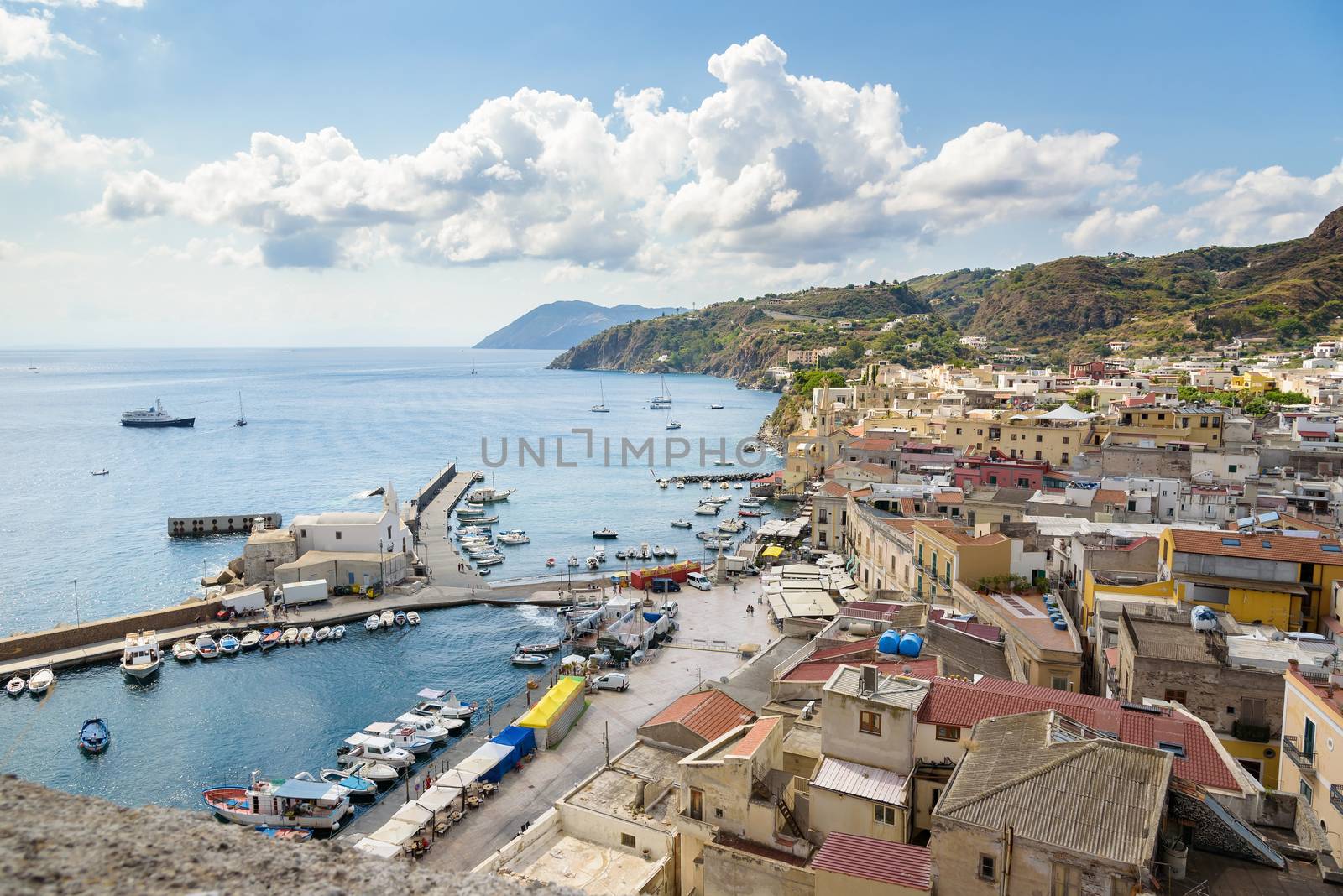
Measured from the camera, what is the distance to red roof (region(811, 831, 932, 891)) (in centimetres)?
909

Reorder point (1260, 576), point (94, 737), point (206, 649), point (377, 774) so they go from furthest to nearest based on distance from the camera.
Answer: point (206, 649) < point (94, 737) < point (377, 774) < point (1260, 576)

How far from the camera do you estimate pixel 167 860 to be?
3.08 metres

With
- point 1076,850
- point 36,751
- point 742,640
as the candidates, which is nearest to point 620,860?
point 1076,850

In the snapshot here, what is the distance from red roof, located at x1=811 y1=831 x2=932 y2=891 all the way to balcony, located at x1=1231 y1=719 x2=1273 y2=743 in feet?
29.1

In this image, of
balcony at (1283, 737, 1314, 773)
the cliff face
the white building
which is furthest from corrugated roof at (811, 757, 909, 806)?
the white building

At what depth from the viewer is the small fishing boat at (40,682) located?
28359 millimetres

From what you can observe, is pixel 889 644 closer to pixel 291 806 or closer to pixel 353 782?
pixel 353 782

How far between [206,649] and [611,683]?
17301mm

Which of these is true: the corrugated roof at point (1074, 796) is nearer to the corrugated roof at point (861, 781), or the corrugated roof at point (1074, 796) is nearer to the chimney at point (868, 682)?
the corrugated roof at point (861, 781)

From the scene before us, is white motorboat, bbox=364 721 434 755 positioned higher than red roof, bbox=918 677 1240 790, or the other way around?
red roof, bbox=918 677 1240 790

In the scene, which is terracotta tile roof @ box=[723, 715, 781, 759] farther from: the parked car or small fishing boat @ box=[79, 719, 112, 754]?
small fishing boat @ box=[79, 719, 112, 754]

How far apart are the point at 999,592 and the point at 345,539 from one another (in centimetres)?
3064

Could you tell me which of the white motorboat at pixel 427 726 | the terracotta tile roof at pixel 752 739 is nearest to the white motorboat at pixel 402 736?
the white motorboat at pixel 427 726

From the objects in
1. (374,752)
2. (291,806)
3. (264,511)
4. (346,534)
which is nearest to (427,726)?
(374,752)
